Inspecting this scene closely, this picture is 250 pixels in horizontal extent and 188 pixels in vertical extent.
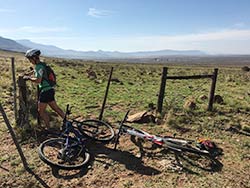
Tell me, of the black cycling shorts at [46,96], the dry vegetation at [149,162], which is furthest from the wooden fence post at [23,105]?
the black cycling shorts at [46,96]

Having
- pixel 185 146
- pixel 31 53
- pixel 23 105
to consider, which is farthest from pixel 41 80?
pixel 185 146

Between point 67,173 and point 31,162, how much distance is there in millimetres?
1045

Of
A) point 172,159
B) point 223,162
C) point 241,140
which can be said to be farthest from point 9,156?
point 241,140

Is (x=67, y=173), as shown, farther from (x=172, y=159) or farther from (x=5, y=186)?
(x=172, y=159)

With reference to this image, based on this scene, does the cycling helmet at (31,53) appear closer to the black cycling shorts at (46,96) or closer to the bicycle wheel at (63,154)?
the black cycling shorts at (46,96)

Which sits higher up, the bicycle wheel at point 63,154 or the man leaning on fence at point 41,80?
the man leaning on fence at point 41,80

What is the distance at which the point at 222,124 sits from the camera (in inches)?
398

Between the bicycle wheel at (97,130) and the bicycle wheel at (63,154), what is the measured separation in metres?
0.79

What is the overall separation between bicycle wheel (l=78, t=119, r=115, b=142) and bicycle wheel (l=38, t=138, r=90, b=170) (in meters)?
0.79

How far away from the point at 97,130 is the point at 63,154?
71.6 inches

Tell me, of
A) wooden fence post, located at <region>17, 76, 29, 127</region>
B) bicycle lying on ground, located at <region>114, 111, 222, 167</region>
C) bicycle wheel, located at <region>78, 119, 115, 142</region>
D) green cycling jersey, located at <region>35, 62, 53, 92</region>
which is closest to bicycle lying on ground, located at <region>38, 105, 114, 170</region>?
bicycle wheel, located at <region>78, 119, 115, 142</region>

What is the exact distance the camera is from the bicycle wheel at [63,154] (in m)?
6.58

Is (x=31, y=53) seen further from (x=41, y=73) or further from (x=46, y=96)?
(x=46, y=96)

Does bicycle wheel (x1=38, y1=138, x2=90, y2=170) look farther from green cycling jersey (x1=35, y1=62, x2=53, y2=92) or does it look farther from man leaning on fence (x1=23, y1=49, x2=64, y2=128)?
green cycling jersey (x1=35, y1=62, x2=53, y2=92)
